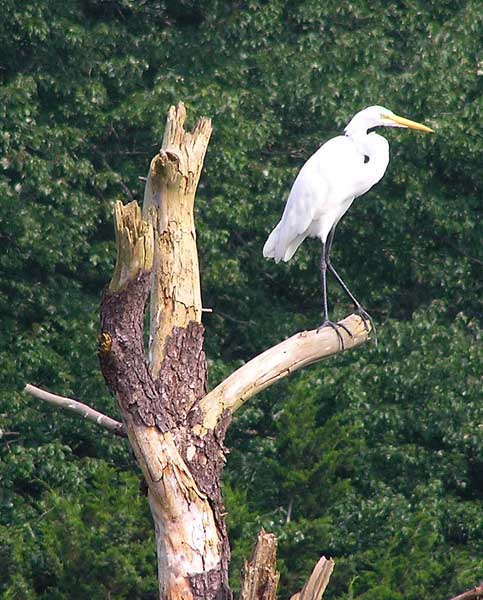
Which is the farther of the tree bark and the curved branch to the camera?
the curved branch

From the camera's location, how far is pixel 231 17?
12.2 metres

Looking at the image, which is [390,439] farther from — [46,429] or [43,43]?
[43,43]

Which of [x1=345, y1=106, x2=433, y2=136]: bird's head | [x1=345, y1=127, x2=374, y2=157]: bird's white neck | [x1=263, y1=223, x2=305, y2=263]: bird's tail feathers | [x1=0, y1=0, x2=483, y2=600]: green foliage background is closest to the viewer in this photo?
[x1=263, y1=223, x2=305, y2=263]: bird's tail feathers

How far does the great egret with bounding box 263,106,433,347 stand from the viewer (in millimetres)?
7766

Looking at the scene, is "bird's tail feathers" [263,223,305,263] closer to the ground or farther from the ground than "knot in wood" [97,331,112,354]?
farther from the ground

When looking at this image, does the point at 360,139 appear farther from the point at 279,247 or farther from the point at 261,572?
the point at 261,572

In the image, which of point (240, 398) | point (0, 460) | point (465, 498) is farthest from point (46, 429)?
point (240, 398)

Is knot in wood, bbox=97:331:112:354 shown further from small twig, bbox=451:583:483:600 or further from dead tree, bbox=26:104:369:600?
small twig, bbox=451:583:483:600

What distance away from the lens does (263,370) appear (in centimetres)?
586

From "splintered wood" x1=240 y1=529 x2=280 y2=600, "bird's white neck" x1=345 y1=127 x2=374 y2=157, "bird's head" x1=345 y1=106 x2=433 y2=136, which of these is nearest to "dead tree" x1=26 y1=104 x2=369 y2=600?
"splintered wood" x1=240 y1=529 x2=280 y2=600

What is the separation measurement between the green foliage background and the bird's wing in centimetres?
225

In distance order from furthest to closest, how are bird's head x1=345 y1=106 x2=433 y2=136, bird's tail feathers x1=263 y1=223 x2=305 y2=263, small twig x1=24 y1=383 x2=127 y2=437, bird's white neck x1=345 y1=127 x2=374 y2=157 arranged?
bird's head x1=345 y1=106 x2=433 y2=136 < bird's white neck x1=345 y1=127 x2=374 y2=157 < bird's tail feathers x1=263 y1=223 x2=305 y2=263 < small twig x1=24 y1=383 x2=127 y2=437

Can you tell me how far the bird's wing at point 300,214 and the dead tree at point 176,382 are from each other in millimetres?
1685

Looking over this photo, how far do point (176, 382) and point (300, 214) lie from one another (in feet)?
7.75
